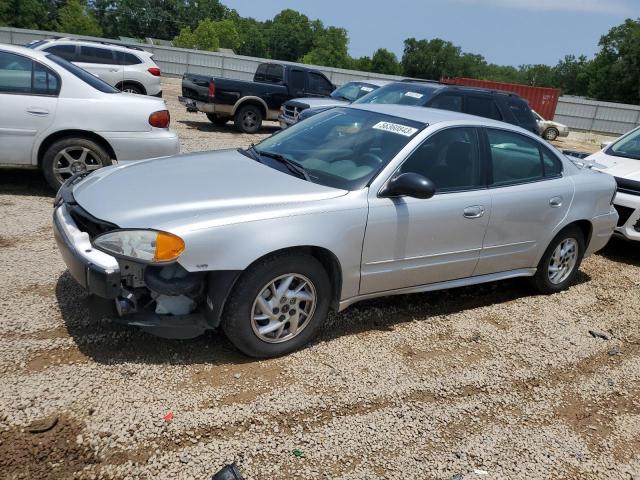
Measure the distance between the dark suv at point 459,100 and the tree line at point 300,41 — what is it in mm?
61881

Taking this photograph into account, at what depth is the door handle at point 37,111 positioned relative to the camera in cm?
600

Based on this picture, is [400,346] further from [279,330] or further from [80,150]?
[80,150]

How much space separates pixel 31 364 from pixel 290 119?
939 cm

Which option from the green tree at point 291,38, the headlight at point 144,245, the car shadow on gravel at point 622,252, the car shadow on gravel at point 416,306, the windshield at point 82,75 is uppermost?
the green tree at point 291,38

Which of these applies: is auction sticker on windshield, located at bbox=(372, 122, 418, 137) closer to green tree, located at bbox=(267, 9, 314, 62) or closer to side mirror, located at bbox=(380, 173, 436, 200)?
side mirror, located at bbox=(380, 173, 436, 200)

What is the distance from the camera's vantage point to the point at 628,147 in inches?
314

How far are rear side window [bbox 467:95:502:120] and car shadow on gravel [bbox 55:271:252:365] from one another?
6.93 m

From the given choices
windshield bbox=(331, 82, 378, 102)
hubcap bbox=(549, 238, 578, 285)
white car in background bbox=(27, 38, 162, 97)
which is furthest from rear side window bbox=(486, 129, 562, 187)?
white car in background bbox=(27, 38, 162, 97)

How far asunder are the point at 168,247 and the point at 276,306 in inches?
31.2

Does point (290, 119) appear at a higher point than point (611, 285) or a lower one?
higher

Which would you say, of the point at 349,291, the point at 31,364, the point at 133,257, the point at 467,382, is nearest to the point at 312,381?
the point at 349,291

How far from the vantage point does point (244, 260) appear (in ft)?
10.8

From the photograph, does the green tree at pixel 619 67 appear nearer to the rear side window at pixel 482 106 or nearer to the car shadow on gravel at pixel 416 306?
the rear side window at pixel 482 106

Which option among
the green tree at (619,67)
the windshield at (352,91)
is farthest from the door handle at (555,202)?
the green tree at (619,67)
